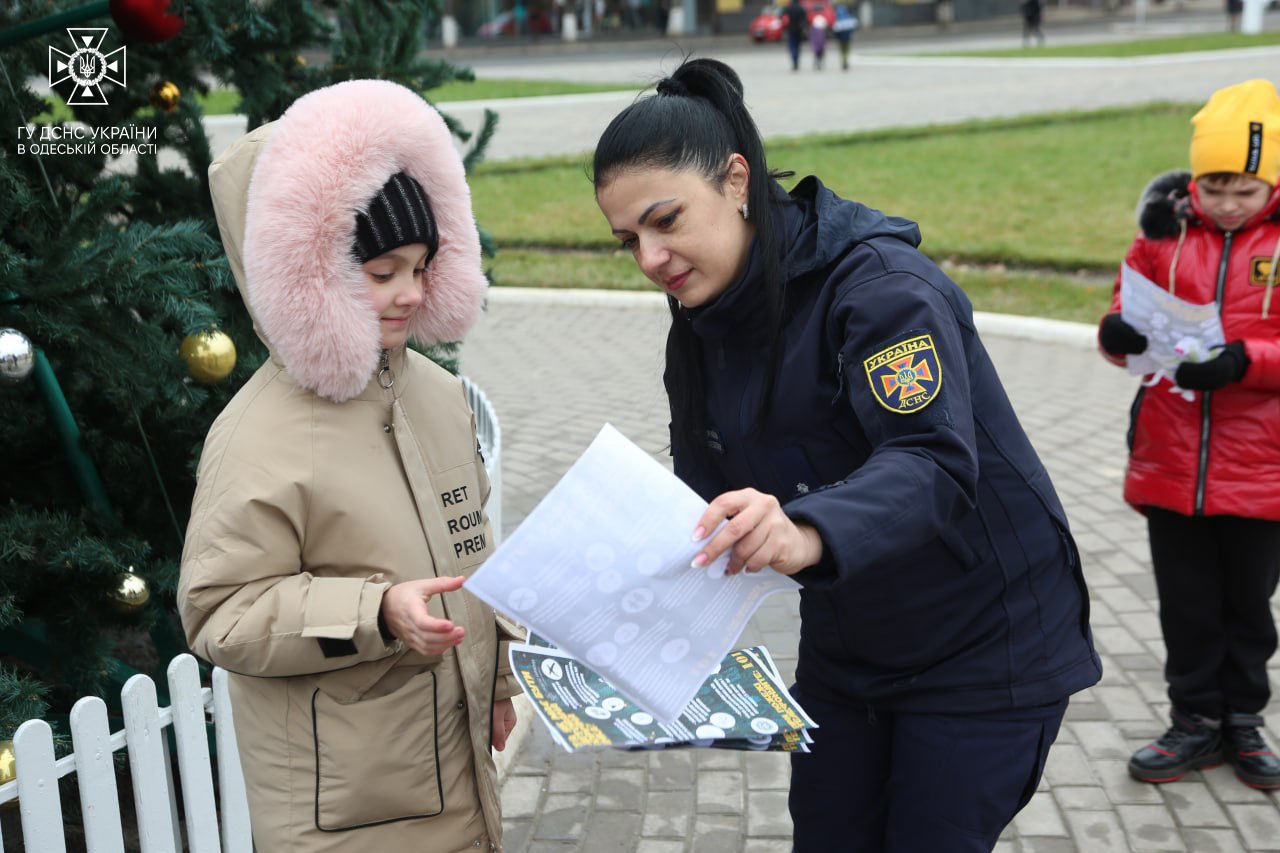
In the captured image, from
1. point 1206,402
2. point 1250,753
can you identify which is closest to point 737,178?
point 1206,402

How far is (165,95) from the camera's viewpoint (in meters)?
3.72

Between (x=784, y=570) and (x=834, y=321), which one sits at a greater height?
(x=834, y=321)

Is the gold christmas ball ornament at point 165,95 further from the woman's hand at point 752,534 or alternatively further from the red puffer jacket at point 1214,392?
the red puffer jacket at point 1214,392

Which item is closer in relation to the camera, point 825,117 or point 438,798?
point 438,798

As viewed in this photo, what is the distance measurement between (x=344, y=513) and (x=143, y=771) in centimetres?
103

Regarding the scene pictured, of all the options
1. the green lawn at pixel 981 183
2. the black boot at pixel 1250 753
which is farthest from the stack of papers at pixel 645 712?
the green lawn at pixel 981 183

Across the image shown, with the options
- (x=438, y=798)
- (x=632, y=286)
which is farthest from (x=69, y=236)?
(x=632, y=286)

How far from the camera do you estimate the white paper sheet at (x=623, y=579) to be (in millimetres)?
1675

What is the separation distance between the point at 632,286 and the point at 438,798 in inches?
341

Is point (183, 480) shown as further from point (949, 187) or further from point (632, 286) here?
point (949, 187)

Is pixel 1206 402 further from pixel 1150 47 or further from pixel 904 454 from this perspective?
pixel 1150 47

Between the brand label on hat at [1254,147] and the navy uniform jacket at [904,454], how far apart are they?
5.51ft

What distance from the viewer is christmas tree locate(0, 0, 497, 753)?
276 centimetres

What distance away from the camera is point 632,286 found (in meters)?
10.6
